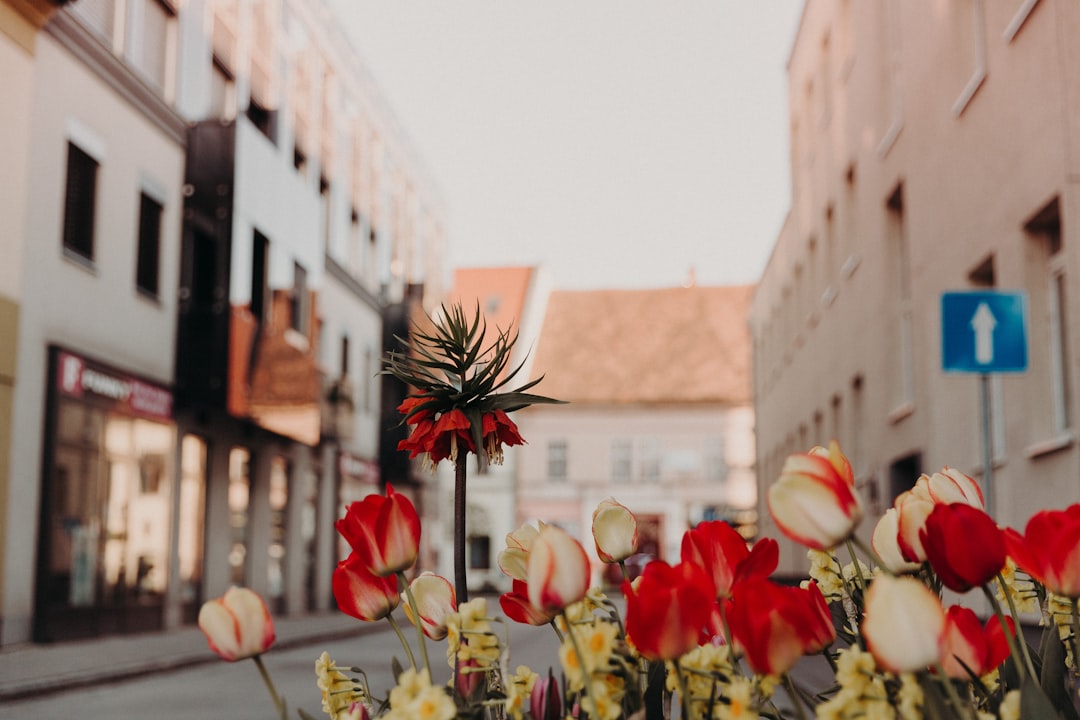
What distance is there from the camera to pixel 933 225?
16.8 m

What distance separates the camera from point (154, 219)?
72.9ft

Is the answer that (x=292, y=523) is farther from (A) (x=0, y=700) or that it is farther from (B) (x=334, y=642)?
(A) (x=0, y=700)

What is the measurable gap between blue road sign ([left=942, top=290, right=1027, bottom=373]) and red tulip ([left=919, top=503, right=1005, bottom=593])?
314 inches

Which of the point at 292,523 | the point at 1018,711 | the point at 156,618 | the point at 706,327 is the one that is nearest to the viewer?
the point at 1018,711

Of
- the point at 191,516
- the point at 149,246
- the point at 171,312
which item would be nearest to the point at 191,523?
the point at 191,516

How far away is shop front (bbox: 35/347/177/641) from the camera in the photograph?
17781 millimetres

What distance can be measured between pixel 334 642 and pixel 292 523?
32.4 feet

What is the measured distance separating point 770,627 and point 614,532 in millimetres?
470

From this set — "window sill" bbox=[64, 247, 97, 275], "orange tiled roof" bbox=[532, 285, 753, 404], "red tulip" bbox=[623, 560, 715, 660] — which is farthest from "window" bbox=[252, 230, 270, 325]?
"orange tiled roof" bbox=[532, 285, 753, 404]

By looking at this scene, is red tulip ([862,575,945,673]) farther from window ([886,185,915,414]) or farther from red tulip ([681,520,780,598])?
window ([886,185,915,414])

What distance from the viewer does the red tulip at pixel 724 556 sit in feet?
6.05

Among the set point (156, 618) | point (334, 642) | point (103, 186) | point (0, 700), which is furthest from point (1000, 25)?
point (156, 618)

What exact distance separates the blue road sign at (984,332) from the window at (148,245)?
14987mm

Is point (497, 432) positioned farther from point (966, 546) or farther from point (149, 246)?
point (149, 246)
